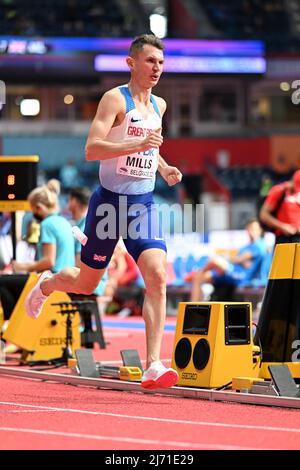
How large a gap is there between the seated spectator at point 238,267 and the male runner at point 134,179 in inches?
399

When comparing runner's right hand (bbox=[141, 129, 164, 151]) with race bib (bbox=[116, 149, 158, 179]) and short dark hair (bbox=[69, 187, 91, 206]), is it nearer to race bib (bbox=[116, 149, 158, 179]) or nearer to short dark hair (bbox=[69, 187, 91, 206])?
race bib (bbox=[116, 149, 158, 179])

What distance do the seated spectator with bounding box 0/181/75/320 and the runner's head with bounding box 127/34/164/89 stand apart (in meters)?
3.66

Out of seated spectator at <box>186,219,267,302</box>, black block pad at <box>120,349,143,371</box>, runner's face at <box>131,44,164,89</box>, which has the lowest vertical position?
black block pad at <box>120,349,143,371</box>

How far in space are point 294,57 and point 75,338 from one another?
31.2m

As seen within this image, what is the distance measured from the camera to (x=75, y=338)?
11859 mm

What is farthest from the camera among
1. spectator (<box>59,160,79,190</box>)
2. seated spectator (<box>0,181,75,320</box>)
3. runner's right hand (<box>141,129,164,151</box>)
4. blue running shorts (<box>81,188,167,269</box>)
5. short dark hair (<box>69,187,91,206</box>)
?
spectator (<box>59,160,79,190</box>)

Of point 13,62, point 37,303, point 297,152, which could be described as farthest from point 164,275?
point 297,152

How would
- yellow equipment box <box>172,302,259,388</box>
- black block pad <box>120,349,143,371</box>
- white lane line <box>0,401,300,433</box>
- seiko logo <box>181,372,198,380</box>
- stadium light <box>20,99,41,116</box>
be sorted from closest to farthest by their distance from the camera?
white lane line <box>0,401,300,433</box>
yellow equipment box <box>172,302,259,388</box>
seiko logo <box>181,372,198,380</box>
black block pad <box>120,349,143,371</box>
stadium light <box>20,99,41,116</box>

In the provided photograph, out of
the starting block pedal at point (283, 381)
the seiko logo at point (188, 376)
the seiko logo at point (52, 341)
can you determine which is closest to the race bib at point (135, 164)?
the seiko logo at point (188, 376)

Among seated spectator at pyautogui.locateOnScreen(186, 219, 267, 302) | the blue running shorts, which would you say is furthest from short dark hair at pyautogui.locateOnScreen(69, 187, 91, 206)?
seated spectator at pyautogui.locateOnScreen(186, 219, 267, 302)

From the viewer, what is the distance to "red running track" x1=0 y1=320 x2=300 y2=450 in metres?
5.88

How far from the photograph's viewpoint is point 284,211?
1391 cm

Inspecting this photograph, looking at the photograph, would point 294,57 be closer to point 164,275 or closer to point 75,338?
point 75,338

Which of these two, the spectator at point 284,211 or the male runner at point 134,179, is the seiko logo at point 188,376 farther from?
the spectator at point 284,211
